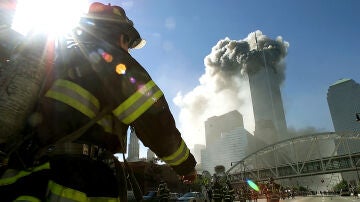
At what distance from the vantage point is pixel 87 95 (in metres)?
2.07

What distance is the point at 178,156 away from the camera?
2.41 meters

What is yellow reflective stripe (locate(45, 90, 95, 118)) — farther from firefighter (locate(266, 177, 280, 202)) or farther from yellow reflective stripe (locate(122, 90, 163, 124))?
firefighter (locate(266, 177, 280, 202))

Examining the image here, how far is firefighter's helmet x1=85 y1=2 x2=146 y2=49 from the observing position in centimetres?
255

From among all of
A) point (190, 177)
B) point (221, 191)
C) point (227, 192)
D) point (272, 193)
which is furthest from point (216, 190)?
point (190, 177)

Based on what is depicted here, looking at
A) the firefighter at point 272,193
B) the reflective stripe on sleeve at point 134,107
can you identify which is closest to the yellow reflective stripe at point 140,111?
the reflective stripe on sleeve at point 134,107

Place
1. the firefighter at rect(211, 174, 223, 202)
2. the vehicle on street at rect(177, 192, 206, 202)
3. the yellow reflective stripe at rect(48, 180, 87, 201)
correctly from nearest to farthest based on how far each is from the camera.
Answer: the yellow reflective stripe at rect(48, 180, 87, 201)
the firefighter at rect(211, 174, 223, 202)
the vehicle on street at rect(177, 192, 206, 202)

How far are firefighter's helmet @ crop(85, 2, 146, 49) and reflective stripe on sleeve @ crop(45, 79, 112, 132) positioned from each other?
0.72m

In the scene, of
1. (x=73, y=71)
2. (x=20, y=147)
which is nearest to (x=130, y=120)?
(x=73, y=71)

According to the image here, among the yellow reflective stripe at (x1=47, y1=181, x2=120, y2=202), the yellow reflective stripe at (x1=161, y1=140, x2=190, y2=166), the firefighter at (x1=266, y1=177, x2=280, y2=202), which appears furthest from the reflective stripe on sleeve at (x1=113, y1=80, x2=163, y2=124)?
the firefighter at (x1=266, y1=177, x2=280, y2=202)

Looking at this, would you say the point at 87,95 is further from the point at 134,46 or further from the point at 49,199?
the point at 134,46

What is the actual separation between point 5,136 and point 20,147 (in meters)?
0.12

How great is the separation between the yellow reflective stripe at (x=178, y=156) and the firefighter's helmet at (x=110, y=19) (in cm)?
108

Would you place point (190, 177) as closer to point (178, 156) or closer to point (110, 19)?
point (178, 156)

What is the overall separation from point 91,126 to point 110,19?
3.23 ft
